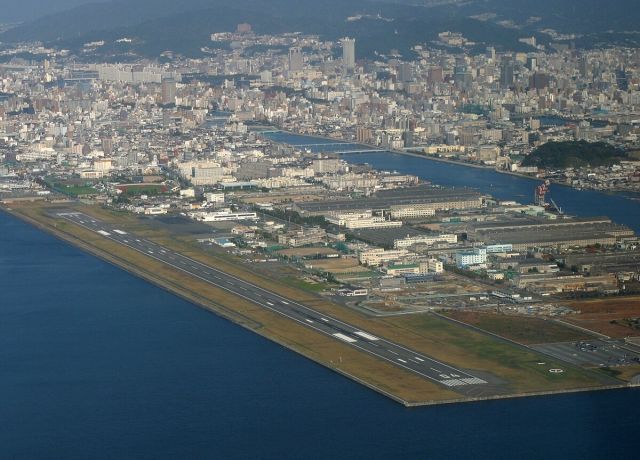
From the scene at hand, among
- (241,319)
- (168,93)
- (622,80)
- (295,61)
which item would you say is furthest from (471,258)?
(295,61)

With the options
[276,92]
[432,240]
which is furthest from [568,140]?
[276,92]

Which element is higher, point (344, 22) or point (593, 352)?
point (344, 22)

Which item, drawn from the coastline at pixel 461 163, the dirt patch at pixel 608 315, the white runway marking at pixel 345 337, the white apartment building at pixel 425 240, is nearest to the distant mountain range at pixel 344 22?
the coastline at pixel 461 163

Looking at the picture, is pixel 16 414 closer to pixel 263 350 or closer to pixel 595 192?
pixel 263 350

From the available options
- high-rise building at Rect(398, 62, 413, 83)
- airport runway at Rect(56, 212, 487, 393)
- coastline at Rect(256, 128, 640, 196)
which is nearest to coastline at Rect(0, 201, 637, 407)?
airport runway at Rect(56, 212, 487, 393)

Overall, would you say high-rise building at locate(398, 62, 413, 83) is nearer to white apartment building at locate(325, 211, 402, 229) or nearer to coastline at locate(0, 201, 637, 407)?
coastline at locate(0, 201, 637, 407)

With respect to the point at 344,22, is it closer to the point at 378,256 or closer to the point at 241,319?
the point at 378,256

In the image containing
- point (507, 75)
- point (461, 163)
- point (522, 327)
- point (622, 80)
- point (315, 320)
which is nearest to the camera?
point (522, 327)
